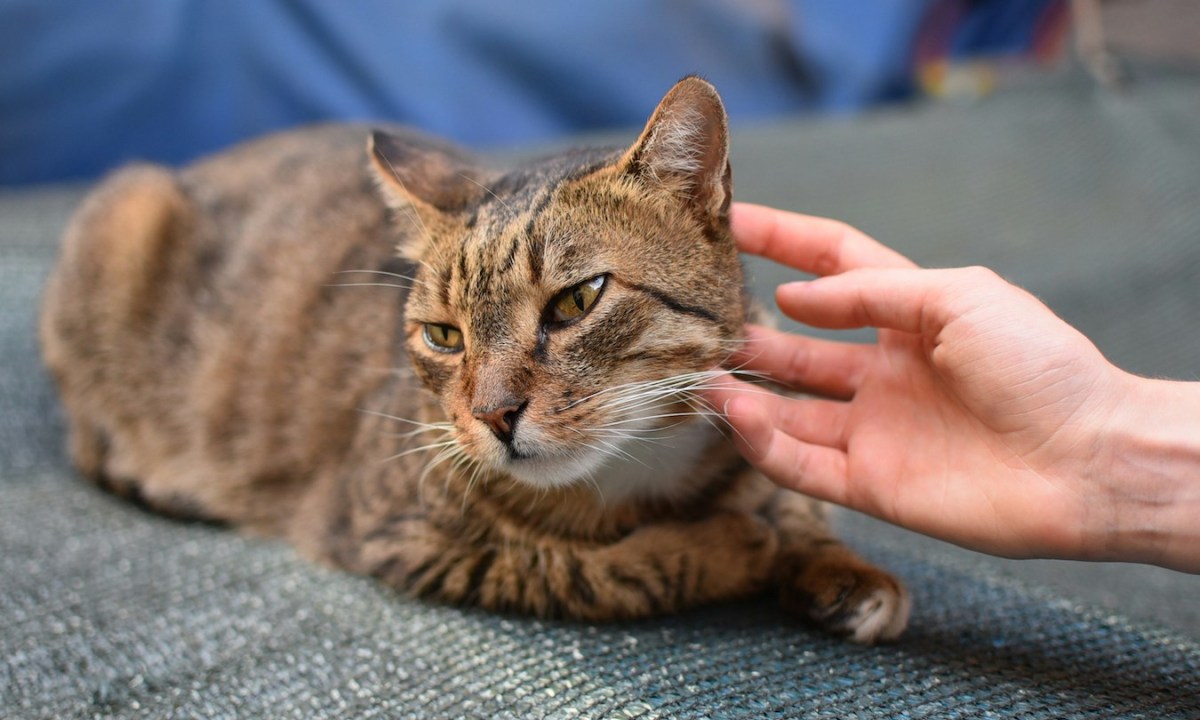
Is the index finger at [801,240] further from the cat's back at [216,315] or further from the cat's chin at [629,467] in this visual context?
the cat's back at [216,315]

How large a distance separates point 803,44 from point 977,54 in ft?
2.39

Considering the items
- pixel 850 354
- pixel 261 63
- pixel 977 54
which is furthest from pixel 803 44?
pixel 850 354

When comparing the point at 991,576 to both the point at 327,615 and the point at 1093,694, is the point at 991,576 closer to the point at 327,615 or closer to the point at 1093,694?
the point at 1093,694

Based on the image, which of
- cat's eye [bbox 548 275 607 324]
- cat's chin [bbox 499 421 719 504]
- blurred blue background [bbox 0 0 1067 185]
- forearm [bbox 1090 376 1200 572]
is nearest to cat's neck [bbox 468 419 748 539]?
cat's chin [bbox 499 421 719 504]

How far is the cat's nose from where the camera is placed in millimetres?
997

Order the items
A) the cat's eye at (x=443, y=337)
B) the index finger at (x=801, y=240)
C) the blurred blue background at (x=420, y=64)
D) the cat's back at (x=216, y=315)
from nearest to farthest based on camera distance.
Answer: the cat's eye at (x=443, y=337) < the index finger at (x=801, y=240) < the cat's back at (x=216, y=315) < the blurred blue background at (x=420, y=64)

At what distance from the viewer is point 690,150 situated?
42.6 inches

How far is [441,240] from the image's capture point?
46.9 inches

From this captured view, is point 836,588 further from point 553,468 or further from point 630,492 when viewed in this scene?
point 553,468

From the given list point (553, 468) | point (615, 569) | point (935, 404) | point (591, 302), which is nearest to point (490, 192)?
point (591, 302)

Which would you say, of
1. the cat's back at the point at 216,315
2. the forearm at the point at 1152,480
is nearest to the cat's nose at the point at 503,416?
the forearm at the point at 1152,480

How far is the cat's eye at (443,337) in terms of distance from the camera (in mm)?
1157

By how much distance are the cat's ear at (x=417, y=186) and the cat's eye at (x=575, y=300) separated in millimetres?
245

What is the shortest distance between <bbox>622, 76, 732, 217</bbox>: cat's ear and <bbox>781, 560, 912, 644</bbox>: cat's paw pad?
48 centimetres
